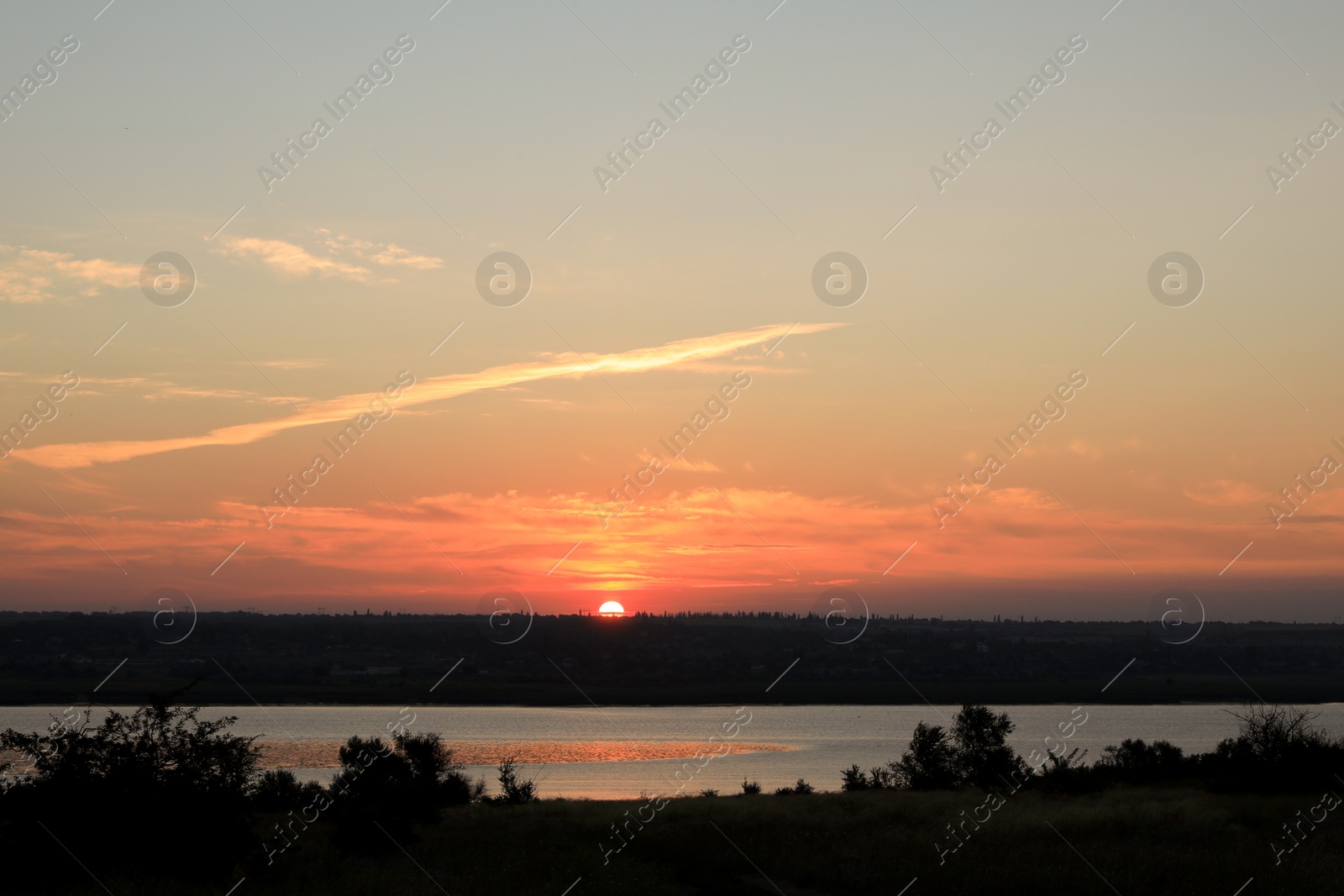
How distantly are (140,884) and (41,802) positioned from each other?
8.44 ft

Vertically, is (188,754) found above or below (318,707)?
below

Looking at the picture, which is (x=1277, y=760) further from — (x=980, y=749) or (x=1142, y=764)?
(x=980, y=749)

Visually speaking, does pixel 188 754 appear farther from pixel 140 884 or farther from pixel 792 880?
pixel 792 880

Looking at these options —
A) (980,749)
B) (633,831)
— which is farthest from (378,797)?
(980,749)

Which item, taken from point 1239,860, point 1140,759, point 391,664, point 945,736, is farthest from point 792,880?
point 391,664

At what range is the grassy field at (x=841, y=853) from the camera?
21.2 m

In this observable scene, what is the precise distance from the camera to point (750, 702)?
167 m

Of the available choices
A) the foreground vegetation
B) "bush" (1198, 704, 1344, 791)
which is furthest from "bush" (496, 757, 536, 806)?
"bush" (1198, 704, 1344, 791)

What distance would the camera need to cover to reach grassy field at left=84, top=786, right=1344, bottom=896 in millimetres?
21250

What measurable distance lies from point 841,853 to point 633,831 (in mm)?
6573

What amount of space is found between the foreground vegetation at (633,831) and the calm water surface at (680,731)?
24.9 meters

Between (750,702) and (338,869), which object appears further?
(750,702)

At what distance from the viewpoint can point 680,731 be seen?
4943 inches

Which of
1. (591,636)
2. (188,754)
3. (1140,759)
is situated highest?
(591,636)
